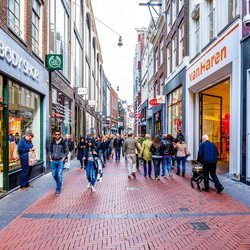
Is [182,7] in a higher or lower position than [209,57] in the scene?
higher

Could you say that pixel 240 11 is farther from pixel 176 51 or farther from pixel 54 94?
pixel 176 51

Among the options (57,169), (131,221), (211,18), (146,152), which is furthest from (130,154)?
(211,18)

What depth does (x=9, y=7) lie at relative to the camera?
945 cm

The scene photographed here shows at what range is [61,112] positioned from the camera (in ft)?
57.5

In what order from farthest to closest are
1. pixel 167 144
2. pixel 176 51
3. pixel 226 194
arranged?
pixel 176 51
pixel 167 144
pixel 226 194

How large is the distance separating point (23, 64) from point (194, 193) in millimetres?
6484

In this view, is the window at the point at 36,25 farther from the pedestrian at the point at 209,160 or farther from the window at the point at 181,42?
the window at the point at 181,42

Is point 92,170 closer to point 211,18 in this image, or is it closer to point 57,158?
point 57,158

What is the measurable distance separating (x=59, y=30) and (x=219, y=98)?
9.42 metres

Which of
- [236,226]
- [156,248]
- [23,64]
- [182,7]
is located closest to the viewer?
[156,248]

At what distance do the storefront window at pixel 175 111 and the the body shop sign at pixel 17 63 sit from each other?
1069cm

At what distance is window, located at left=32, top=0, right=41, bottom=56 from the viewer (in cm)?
1209

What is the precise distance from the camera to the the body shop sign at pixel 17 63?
8464 millimetres

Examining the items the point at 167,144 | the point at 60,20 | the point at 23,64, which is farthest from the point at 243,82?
the point at 60,20
